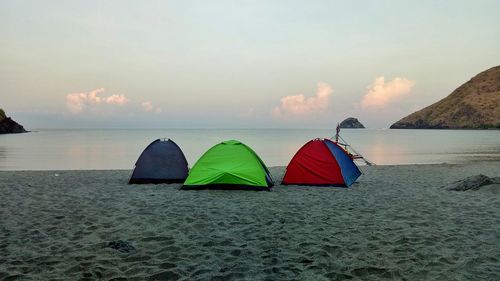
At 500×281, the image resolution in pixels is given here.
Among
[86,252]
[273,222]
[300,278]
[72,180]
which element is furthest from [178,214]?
[72,180]

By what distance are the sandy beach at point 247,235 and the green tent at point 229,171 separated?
491mm

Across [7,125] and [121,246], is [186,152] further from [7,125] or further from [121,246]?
[7,125]

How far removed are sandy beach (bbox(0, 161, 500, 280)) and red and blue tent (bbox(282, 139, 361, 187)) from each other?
5.61 ft

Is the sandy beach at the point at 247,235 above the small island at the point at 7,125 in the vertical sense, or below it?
below

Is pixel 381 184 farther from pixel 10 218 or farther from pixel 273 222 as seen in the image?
pixel 10 218

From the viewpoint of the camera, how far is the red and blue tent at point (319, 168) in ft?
46.9

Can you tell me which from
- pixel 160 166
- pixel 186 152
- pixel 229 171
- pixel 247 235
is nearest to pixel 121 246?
pixel 247 235

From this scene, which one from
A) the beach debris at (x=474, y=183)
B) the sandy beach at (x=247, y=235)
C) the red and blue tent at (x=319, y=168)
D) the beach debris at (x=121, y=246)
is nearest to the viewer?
the sandy beach at (x=247, y=235)

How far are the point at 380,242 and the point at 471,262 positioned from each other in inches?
61.4

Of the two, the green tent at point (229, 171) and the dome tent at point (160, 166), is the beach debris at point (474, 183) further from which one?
the dome tent at point (160, 166)

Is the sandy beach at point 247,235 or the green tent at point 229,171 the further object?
the green tent at point 229,171

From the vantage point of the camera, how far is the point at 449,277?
534 centimetres

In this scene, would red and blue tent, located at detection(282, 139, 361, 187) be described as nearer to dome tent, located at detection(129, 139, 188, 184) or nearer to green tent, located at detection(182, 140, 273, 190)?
green tent, located at detection(182, 140, 273, 190)

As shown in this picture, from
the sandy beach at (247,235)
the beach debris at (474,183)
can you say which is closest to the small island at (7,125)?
the sandy beach at (247,235)
